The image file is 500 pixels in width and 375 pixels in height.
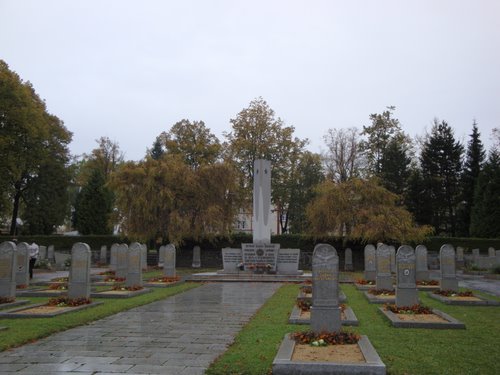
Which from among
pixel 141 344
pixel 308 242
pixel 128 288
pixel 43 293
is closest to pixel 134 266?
pixel 128 288

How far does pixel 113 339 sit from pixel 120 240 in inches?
1335

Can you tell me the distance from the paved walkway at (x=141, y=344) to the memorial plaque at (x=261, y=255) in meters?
12.5

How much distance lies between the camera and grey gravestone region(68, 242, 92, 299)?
14.2 meters

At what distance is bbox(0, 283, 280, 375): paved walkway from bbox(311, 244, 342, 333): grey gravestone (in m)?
1.73

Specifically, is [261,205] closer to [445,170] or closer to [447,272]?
[447,272]

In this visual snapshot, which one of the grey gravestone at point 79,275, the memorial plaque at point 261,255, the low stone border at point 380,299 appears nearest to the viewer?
the grey gravestone at point 79,275

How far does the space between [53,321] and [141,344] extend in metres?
3.38

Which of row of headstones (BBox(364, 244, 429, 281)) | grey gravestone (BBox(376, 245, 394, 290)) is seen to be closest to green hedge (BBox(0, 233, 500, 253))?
row of headstones (BBox(364, 244, 429, 281))

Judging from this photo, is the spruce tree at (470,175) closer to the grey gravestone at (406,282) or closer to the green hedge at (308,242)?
the green hedge at (308,242)

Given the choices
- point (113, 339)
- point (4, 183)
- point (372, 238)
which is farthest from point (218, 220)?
point (113, 339)

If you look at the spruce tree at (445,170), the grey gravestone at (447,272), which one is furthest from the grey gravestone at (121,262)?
the spruce tree at (445,170)

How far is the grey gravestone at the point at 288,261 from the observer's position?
26.3 metres

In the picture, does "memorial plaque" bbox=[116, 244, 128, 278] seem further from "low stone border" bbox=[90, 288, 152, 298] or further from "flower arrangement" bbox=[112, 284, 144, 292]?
"low stone border" bbox=[90, 288, 152, 298]

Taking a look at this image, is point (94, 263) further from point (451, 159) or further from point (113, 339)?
point (451, 159)
